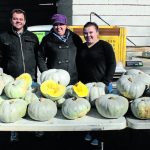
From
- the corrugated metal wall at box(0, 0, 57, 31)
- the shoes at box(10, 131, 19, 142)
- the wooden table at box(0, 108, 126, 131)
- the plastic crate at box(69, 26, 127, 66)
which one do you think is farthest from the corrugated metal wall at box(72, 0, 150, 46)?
the corrugated metal wall at box(0, 0, 57, 31)

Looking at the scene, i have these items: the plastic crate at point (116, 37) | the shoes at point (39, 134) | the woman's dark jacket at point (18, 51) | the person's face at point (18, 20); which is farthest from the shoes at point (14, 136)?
the plastic crate at point (116, 37)

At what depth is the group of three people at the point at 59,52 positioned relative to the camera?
16.1ft

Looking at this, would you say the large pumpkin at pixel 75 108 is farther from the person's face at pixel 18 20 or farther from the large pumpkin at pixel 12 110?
the person's face at pixel 18 20

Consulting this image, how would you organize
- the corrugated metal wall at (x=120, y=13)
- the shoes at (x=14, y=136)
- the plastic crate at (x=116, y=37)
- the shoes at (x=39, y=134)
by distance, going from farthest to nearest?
the corrugated metal wall at (x=120, y=13) < the plastic crate at (x=116, y=37) < the shoes at (x=39, y=134) < the shoes at (x=14, y=136)

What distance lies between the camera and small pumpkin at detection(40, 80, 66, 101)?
13.0 feet

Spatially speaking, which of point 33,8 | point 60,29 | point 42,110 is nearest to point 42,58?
point 60,29

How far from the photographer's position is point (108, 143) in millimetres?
5488

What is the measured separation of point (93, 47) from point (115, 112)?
135 centimetres

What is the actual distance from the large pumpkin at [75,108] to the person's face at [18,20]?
61.9 inches

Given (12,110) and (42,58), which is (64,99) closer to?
(12,110)

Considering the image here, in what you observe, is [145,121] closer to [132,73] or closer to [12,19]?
[132,73]

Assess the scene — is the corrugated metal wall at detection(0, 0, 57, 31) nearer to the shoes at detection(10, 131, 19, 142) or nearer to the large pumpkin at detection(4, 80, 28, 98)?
the shoes at detection(10, 131, 19, 142)

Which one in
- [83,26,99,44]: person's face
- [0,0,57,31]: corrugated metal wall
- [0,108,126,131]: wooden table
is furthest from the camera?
[0,0,57,31]: corrugated metal wall

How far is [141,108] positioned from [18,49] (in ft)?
6.78
